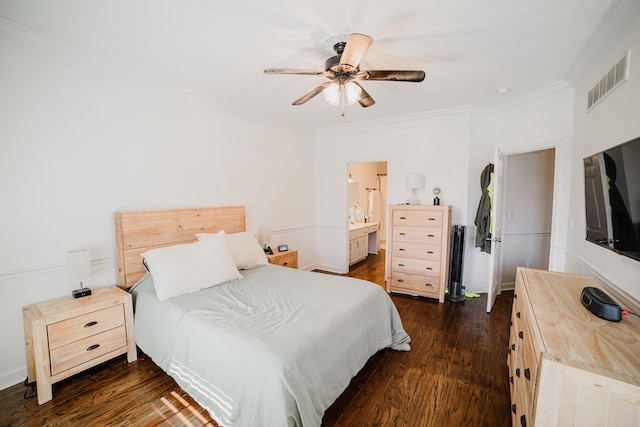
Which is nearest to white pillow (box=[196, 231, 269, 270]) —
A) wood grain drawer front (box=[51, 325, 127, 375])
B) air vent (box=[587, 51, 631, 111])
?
wood grain drawer front (box=[51, 325, 127, 375])

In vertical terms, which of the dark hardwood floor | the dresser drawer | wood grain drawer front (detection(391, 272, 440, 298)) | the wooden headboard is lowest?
the dark hardwood floor

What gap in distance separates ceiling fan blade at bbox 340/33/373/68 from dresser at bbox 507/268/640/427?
1.78 m

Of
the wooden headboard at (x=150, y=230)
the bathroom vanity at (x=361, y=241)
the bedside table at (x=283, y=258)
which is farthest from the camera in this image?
the bathroom vanity at (x=361, y=241)

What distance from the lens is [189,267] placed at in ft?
7.75

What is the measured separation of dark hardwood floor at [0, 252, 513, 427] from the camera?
5.62 feet

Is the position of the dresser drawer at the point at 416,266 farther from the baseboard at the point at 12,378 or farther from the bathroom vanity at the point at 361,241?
the baseboard at the point at 12,378

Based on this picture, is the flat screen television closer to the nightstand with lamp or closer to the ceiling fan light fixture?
the ceiling fan light fixture

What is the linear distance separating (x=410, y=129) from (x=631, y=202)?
3047mm

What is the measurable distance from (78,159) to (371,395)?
10.1 ft

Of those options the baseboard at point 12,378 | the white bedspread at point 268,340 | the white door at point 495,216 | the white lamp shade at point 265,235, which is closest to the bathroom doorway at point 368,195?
the white lamp shade at point 265,235

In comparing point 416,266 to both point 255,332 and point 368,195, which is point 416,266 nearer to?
point 255,332

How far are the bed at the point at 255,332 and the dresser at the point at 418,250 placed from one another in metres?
1.41

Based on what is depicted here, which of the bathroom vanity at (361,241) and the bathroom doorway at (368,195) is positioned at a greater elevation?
the bathroom doorway at (368,195)

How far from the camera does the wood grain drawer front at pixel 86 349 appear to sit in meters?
1.87
